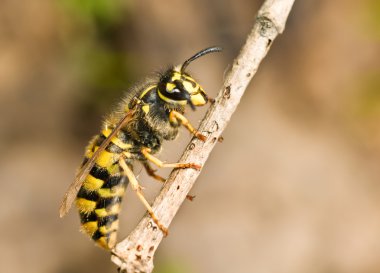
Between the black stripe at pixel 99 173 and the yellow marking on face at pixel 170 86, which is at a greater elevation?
the yellow marking on face at pixel 170 86

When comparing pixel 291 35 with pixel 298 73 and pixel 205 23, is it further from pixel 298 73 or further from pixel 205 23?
pixel 205 23

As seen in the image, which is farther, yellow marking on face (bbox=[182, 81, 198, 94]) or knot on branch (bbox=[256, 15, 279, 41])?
yellow marking on face (bbox=[182, 81, 198, 94])

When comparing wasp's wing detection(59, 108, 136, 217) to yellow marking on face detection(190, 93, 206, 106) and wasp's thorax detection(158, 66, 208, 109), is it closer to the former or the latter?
wasp's thorax detection(158, 66, 208, 109)

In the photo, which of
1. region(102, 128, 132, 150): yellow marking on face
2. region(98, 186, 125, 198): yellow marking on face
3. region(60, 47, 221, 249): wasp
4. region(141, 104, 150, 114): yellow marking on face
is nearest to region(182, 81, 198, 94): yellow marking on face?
region(60, 47, 221, 249): wasp

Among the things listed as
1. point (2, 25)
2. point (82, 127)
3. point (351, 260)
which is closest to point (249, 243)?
point (351, 260)

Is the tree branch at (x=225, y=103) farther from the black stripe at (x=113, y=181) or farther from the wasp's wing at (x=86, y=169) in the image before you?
the black stripe at (x=113, y=181)

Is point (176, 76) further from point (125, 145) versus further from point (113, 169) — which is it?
point (113, 169)

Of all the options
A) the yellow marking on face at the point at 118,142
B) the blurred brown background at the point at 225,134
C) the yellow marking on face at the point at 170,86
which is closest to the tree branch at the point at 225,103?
the yellow marking on face at the point at 170,86
